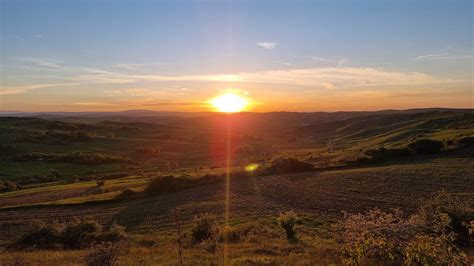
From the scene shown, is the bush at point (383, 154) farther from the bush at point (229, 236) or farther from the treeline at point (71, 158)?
the treeline at point (71, 158)

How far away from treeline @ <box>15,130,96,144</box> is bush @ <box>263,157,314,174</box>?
91.3 meters

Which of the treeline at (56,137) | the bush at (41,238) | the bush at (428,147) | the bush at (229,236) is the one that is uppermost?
the bush at (428,147)

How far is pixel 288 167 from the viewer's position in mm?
49938

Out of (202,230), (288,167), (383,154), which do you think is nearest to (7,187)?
(288,167)

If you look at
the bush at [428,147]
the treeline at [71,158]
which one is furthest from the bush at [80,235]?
the treeline at [71,158]

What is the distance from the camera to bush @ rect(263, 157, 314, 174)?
49.6 m

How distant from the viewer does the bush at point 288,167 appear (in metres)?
49.6

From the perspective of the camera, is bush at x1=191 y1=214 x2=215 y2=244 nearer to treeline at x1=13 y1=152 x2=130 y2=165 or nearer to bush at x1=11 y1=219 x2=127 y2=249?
bush at x1=11 y1=219 x2=127 y2=249

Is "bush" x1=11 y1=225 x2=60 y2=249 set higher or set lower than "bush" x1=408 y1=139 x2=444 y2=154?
lower

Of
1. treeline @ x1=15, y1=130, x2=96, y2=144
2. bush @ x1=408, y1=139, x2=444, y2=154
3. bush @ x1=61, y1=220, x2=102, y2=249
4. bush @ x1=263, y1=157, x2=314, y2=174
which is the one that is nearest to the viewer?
bush @ x1=61, y1=220, x2=102, y2=249

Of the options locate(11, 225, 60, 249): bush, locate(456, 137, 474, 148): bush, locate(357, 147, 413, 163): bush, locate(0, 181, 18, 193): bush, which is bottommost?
locate(0, 181, 18, 193): bush

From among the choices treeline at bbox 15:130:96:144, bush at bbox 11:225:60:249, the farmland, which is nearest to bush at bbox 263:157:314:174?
the farmland

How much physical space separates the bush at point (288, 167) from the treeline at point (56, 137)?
300 ft

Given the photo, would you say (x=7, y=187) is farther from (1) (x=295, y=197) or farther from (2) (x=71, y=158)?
(1) (x=295, y=197)
